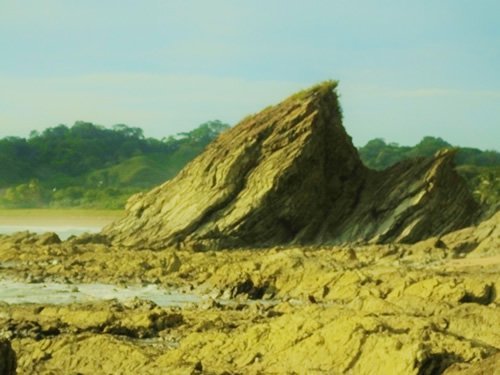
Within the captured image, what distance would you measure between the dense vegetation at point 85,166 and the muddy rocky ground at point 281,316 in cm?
5360

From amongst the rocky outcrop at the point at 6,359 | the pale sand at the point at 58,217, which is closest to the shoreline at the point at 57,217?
the pale sand at the point at 58,217

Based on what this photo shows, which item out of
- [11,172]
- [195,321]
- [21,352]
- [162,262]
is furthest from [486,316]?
[11,172]

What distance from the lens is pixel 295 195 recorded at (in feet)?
146

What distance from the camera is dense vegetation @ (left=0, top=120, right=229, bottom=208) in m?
100

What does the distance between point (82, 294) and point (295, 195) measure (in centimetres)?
1585

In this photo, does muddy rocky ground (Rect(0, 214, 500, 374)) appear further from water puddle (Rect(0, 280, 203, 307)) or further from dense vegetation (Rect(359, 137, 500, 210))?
dense vegetation (Rect(359, 137, 500, 210))

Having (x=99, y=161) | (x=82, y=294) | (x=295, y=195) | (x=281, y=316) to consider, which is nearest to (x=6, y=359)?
(x=281, y=316)

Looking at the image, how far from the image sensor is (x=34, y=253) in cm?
4169

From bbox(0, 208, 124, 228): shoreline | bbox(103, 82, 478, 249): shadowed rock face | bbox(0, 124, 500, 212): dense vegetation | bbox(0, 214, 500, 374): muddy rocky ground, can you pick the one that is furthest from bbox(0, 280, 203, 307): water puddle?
bbox(0, 124, 500, 212): dense vegetation

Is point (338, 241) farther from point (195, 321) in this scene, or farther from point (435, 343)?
point (435, 343)

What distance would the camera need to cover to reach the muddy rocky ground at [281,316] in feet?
51.5

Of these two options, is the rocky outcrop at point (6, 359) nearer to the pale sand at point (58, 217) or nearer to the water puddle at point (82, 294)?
the water puddle at point (82, 294)

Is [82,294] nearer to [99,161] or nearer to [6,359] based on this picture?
[6,359]

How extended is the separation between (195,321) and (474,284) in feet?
20.6
